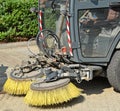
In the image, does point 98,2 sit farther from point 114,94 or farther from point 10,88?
point 10,88

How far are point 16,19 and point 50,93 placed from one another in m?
6.60

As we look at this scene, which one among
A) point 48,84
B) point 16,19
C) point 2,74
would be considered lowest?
point 2,74

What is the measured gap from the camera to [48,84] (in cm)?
648

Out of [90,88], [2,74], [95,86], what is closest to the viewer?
[90,88]

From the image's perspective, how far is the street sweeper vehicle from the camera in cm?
672

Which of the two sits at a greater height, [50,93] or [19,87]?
[50,93]

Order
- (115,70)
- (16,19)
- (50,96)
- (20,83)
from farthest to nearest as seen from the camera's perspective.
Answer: (16,19)
(20,83)
(115,70)
(50,96)

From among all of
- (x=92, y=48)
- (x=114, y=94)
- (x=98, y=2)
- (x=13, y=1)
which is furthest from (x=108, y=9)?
(x=13, y=1)

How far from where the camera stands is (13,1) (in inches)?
497

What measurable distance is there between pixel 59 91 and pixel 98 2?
160 centimetres

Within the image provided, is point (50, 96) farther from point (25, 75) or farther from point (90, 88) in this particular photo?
point (90, 88)

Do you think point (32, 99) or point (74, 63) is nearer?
point (32, 99)

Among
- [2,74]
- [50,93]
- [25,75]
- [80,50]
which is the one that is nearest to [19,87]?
[25,75]

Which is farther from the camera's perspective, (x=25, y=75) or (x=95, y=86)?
(x=95, y=86)
